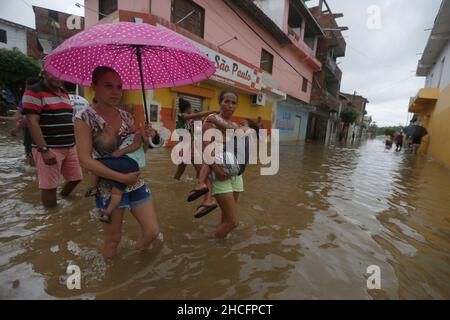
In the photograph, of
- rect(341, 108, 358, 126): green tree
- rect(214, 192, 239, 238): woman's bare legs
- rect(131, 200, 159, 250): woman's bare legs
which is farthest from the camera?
rect(341, 108, 358, 126): green tree

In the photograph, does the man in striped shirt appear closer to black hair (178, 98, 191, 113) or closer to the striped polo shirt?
the striped polo shirt

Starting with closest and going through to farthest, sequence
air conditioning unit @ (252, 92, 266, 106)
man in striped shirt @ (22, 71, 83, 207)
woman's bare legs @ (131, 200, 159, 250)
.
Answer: woman's bare legs @ (131, 200, 159, 250) → man in striped shirt @ (22, 71, 83, 207) → air conditioning unit @ (252, 92, 266, 106)

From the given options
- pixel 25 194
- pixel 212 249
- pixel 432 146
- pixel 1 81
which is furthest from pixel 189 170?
pixel 1 81

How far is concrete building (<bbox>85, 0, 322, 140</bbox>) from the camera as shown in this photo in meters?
9.31

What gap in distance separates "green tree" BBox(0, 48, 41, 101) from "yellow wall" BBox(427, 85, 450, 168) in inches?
1083

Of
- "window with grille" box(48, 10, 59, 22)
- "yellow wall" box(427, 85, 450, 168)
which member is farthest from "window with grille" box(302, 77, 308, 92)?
"window with grille" box(48, 10, 59, 22)

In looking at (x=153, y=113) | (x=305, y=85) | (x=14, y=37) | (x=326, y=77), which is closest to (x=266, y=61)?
(x=305, y=85)

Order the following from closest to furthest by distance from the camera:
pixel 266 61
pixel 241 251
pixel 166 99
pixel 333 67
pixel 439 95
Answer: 1. pixel 241 251
2. pixel 166 99
3. pixel 439 95
4. pixel 266 61
5. pixel 333 67

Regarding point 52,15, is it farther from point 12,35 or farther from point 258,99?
point 258,99

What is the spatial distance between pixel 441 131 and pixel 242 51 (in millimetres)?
11287

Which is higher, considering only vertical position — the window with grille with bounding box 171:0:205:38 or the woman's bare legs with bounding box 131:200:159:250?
the window with grille with bounding box 171:0:205:38

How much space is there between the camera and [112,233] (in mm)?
2170

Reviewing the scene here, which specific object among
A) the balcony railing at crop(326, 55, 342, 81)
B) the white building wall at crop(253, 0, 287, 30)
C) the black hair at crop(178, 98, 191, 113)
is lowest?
the black hair at crop(178, 98, 191, 113)
